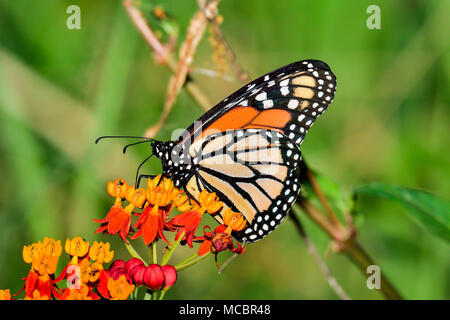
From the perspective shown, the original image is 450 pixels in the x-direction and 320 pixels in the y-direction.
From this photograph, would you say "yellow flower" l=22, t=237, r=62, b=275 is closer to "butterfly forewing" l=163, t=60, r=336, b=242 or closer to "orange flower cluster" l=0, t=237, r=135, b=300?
"orange flower cluster" l=0, t=237, r=135, b=300

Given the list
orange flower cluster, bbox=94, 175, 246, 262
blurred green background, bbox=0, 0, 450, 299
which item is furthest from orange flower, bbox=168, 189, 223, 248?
blurred green background, bbox=0, 0, 450, 299

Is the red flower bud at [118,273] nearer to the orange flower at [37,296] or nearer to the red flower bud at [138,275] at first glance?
the red flower bud at [138,275]

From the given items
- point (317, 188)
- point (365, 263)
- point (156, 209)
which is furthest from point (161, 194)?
point (365, 263)

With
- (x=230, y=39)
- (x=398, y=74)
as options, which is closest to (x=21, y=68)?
(x=230, y=39)

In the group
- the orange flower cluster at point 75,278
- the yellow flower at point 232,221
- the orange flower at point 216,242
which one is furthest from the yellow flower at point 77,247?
the yellow flower at point 232,221

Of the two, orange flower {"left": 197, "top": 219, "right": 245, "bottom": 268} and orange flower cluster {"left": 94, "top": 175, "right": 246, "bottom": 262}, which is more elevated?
orange flower cluster {"left": 94, "top": 175, "right": 246, "bottom": 262}

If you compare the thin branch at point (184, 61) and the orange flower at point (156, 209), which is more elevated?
the thin branch at point (184, 61)

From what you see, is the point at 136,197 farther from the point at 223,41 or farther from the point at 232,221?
the point at 223,41
